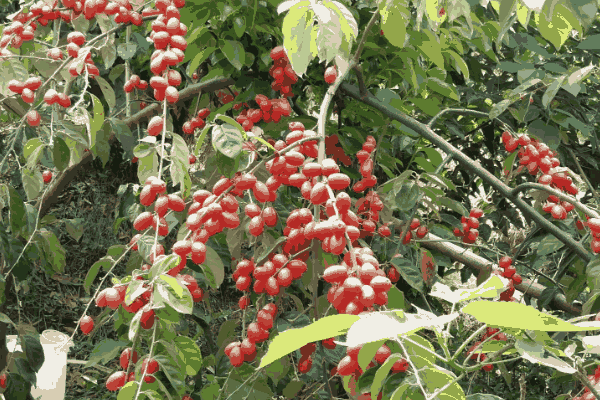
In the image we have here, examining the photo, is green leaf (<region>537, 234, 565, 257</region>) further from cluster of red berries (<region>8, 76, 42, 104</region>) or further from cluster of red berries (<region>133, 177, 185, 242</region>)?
cluster of red berries (<region>8, 76, 42, 104</region>)

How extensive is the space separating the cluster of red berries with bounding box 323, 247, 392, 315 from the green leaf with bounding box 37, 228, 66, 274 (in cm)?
97

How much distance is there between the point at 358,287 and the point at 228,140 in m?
0.28

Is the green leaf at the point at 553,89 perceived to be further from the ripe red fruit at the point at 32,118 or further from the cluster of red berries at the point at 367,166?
the ripe red fruit at the point at 32,118

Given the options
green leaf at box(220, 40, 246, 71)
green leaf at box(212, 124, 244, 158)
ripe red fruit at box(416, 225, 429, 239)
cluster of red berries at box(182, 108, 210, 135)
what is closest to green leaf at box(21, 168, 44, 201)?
cluster of red berries at box(182, 108, 210, 135)

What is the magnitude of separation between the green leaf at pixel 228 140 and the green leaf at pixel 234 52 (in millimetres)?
368

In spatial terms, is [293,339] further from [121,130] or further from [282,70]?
[121,130]

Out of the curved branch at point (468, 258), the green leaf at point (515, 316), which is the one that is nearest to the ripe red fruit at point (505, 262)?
the curved branch at point (468, 258)

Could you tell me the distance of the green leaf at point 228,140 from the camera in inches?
24.9

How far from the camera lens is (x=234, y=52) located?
3.30 ft

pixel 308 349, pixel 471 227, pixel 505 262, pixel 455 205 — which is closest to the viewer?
pixel 308 349

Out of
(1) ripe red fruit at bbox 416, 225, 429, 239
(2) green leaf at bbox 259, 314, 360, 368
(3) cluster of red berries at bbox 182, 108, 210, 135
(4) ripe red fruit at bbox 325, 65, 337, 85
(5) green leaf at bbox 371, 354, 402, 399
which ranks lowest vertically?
(1) ripe red fruit at bbox 416, 225, 429, 239

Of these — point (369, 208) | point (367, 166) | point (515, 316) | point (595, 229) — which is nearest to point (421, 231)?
point (369, 208)

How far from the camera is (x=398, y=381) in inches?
20.1

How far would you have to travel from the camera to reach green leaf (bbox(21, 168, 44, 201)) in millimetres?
1046
